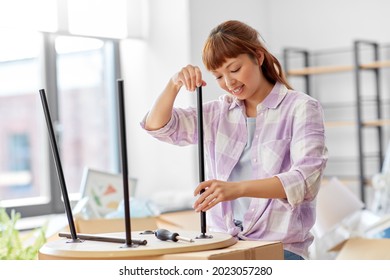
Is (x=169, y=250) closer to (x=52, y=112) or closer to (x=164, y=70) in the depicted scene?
(x=52, y=112)

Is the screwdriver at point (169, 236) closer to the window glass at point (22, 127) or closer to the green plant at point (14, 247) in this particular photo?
the green plant at point (14, 247)

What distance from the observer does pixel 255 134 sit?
1.36 meters

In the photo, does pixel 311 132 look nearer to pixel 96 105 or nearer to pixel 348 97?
pixel 96 105

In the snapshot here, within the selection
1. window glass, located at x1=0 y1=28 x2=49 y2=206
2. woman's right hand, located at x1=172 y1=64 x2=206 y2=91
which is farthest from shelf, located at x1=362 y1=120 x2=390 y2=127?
woman's right hand, located at x1=172 y1=64 x2=206 y2=91

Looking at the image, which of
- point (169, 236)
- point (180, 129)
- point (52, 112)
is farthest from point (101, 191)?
point (52, 112)

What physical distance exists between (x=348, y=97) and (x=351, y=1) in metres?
0.62

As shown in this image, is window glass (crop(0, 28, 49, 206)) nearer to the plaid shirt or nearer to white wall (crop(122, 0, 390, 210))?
white wall (crop(122, 0, 390, 210))

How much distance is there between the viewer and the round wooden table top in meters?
1.01

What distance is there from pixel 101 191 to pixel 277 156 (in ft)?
3.91

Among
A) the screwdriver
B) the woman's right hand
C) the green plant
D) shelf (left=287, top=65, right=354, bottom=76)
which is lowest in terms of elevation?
the green plant

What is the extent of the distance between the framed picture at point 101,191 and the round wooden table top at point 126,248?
1246 millimetres

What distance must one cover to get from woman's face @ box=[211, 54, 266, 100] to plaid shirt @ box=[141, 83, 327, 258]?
4 centimetres

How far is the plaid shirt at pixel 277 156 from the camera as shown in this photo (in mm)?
1271

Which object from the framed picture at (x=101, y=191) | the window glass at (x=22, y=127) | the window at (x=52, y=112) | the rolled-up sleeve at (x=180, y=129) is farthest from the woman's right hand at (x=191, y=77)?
the window glass at (x=22, y=127)
